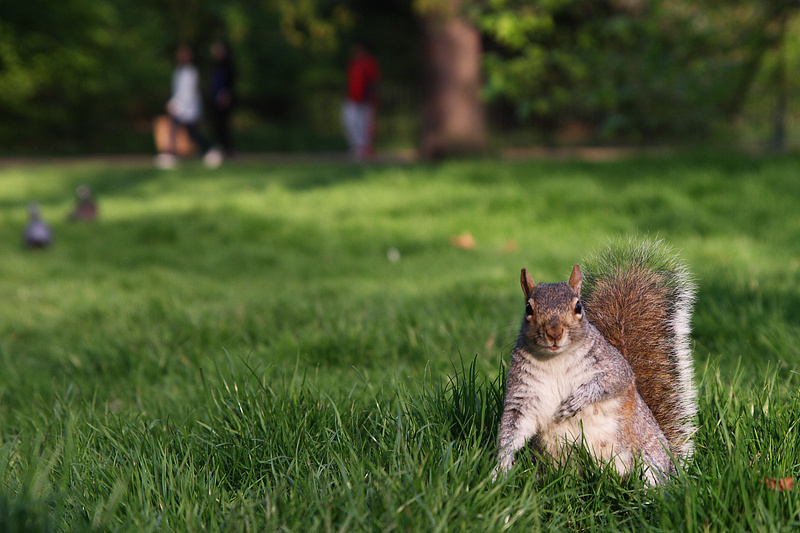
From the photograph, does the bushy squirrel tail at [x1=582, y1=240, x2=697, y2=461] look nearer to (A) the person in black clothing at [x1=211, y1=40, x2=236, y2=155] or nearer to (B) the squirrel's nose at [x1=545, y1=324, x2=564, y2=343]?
(B) the squirrel's nose at [x1=545, y1=324, x2=564, y2=343]

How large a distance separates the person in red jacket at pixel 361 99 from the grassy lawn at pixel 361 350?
803 centimetres

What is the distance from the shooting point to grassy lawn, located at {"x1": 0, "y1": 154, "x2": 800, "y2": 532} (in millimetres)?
1631

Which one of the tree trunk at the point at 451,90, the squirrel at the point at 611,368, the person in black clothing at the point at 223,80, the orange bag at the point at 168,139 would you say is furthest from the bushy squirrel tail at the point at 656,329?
the orange bag at the point at 168,139

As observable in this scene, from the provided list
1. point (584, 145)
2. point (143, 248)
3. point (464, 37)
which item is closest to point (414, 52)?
point (584, 145)

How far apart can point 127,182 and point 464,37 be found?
18.9 feet

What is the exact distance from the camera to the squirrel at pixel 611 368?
5.43 feet

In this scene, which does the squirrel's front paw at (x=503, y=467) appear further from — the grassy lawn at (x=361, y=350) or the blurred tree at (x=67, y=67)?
the blurred tree at (x=67, y=67)

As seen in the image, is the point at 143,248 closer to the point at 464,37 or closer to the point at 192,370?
the point at 192,370

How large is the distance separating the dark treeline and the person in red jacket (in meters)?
1.11

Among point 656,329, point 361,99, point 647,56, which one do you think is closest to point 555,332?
point 656,329

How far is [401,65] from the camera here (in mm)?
27266

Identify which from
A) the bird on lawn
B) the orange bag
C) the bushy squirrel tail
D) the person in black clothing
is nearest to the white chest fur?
the bushy squirrel tail

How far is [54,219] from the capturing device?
8.53 meters

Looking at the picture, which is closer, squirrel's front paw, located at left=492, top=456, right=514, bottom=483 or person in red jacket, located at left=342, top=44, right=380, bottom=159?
squirrel's front paw, located at left=492, top=456, right=514, bottom=483
